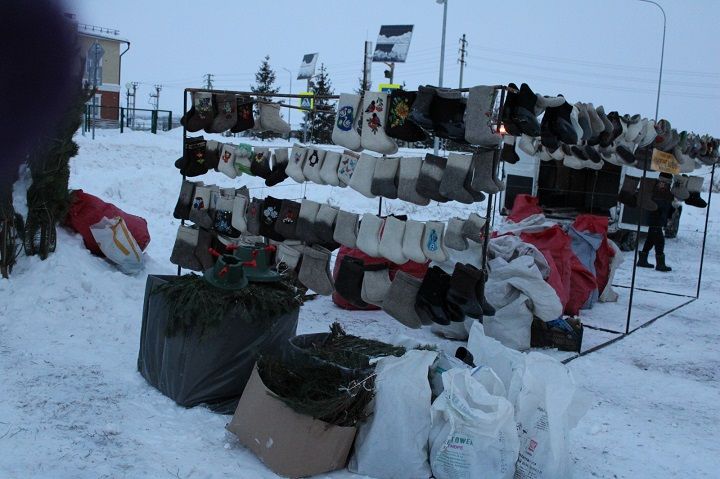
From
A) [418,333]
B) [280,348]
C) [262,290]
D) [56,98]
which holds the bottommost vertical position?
[418,333]

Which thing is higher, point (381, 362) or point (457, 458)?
point (381, 362)

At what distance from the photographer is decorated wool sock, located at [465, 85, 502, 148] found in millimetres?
4324

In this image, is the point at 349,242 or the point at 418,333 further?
the point at 418,333

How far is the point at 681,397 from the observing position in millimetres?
4949

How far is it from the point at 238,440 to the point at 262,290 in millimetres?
871

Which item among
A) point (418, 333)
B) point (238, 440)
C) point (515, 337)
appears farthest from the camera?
point (418, 333)

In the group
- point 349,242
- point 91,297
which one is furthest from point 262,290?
point 91,297

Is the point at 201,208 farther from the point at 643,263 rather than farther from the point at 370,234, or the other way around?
the point at 643,263

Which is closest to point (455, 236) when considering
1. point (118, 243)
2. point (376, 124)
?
point (376, 124)

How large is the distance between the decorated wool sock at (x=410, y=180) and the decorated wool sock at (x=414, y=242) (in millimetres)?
167

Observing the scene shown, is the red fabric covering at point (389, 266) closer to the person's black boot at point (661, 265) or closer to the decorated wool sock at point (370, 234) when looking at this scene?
the decorated wool sock at point (370, 234)

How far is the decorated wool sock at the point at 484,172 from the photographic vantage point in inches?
175

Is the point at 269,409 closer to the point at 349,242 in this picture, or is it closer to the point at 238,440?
the point at 238,440

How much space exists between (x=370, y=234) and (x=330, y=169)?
2.30 ft
